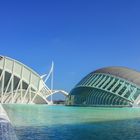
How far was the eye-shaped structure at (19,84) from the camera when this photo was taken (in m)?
79.7

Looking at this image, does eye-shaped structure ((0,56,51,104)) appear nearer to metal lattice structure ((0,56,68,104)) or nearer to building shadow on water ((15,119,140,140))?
metal lattice structure ((0,56,68,104))

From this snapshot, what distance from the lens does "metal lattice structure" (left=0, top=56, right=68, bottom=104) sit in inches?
3135

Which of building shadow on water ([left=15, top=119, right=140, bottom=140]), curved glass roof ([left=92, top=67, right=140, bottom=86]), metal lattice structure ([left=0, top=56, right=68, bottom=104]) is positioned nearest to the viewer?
building shadow on water ([left=15, top=119, right=140, bottom=140])

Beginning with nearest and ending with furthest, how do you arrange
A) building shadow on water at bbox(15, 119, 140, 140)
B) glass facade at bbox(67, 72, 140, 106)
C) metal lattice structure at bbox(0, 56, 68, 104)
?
building shadow on water at bbox(15, 119, 140, 140) < glass facade at bbox(67, 72, 140, 106) < metal lattice structure at bbox(0, 56, 68, 104)

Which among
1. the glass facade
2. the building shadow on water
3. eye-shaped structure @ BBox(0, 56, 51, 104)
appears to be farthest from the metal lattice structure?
the building shadow on water

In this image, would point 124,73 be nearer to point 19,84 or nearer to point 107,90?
point 107,90

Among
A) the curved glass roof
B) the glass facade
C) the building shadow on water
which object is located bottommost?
the building shadow on water

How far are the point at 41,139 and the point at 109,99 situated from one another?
50.4 meters

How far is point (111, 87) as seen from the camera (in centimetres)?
6362

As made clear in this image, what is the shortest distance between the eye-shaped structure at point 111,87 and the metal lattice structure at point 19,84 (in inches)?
513

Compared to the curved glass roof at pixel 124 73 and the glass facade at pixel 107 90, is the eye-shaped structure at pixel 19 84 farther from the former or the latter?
the curved glass roof at pixel 124 73

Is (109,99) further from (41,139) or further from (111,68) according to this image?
(41,139)

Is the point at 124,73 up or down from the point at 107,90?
up

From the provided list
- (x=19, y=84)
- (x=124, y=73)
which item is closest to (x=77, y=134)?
(x=124, y=73)
